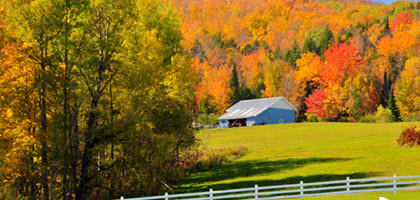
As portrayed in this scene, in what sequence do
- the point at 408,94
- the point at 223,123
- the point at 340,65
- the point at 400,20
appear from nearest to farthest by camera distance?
1. the point at 408,94
2. the point at 223,123
3. the point at 340,65
4. the point at 400,20

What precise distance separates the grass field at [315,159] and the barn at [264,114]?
986 inches

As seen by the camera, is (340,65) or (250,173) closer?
(250,173)

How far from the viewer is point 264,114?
8819 centimetres

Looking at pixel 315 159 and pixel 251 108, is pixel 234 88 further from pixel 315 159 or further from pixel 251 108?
pixel 315 159

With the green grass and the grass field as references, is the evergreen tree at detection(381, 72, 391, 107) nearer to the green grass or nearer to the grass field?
the grass field

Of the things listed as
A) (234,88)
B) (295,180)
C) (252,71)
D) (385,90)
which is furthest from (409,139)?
→ (252,71)

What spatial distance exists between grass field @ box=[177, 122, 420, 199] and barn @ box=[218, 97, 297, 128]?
25.0 metres

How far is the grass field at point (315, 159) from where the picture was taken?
33.2 m

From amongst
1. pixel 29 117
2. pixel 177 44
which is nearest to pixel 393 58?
pixel 177 44

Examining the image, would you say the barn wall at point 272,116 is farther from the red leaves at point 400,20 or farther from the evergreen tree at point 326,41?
the red leaves at point 400,20

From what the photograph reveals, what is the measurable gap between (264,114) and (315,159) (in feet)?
157

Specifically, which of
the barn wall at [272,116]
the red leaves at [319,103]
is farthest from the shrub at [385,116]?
the barn wall at [272,116]

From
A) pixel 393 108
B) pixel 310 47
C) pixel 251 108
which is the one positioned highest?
pixel 310 47

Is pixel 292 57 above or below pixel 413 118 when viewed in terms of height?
above
